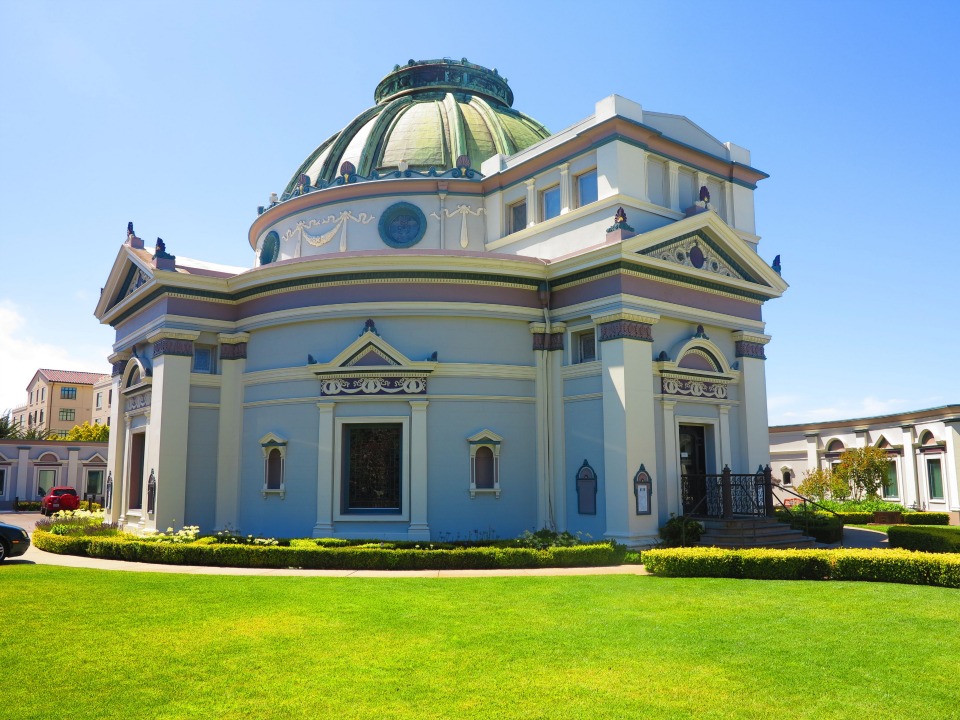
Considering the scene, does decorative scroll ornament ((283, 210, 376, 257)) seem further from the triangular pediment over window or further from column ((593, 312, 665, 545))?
column ((593, 312, 665, 545))

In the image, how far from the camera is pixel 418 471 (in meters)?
22.0

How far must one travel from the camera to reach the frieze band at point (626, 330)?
70.5 ft

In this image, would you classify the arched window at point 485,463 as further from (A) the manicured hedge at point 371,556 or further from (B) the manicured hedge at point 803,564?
(B) the manicured hedge at point 803,564

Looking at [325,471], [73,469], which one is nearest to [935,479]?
[325,471]

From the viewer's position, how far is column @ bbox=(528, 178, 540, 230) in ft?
86.4

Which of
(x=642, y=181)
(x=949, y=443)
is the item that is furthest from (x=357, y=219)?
(x=949, y=443)

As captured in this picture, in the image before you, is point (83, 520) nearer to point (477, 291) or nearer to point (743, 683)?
point (477, 291)

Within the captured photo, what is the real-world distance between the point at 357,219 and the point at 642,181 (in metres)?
10.7

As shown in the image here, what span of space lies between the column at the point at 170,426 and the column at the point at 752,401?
55.6 feet

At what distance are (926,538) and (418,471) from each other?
42.8ft

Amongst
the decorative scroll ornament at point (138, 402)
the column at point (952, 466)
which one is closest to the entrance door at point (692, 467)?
the decorative scroll ornament at point (138, 402)

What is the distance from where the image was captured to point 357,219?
29047 millimetres

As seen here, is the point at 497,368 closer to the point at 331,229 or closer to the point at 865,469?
the point at 331,229

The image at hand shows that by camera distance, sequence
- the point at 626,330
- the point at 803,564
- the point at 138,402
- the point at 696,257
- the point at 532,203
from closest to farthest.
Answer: the point at 803,564, the point at 626,330, the point at 696,257, the point at 532,203, the point at 138,402
